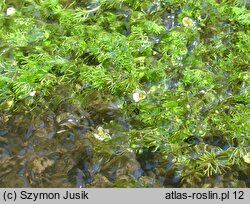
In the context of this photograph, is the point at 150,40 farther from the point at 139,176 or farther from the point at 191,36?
the point at 139,176

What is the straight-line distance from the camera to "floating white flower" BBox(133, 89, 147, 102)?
328cm

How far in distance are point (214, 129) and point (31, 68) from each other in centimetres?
142

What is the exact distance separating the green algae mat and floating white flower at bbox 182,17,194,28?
0.04ft

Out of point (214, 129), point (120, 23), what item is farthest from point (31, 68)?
point (214, 129)

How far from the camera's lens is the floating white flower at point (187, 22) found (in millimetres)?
3781

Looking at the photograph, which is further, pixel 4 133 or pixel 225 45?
pixel 225 45

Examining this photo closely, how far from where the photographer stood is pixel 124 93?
3.31 meters

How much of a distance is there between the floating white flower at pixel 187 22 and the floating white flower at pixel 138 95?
0.83m

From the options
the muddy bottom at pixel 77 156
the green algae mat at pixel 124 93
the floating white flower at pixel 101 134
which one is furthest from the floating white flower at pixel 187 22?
the floating white flower at pixel 101 134

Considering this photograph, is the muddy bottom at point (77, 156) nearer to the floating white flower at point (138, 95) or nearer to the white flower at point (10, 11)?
the floating white flower at point (138, 95)

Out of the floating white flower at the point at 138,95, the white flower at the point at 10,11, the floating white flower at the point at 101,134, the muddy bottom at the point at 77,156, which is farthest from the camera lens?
the white flower at the point at 10,11

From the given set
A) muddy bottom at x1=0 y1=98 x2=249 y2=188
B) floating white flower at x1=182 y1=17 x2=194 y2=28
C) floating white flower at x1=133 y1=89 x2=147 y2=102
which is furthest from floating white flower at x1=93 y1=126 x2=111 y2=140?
floating white flower at x1=182 y1=17 x2=194 y2=28

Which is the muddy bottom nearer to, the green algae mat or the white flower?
the green algae mat

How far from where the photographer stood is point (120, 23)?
3750 millimetres
